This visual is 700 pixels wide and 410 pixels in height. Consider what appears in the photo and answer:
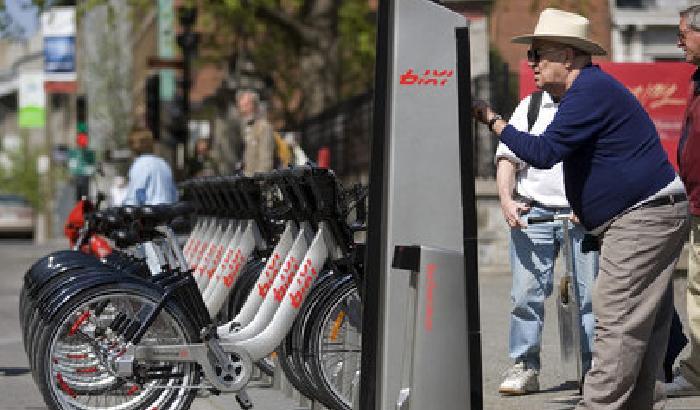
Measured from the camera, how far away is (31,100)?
5597cm

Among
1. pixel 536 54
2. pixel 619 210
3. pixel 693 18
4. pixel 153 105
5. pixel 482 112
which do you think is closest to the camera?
pixel 482 112

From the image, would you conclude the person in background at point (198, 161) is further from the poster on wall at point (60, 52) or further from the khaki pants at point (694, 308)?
the khaki pants at point (694, 308)

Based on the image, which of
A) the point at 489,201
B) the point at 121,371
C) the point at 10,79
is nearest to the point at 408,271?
the point at 121,371

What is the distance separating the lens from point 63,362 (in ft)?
28.1

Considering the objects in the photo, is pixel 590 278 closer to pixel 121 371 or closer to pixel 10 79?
pixel 121 371

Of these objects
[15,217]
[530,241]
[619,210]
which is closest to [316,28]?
[15,217]

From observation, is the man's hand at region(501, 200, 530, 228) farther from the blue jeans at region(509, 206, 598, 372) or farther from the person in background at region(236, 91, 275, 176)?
the person in background at region(236, 91, 275, 176)

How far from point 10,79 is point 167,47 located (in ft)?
291

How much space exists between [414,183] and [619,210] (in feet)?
3.46

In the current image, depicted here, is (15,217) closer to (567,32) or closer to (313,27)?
(313,27)

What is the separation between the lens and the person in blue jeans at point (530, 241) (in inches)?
388

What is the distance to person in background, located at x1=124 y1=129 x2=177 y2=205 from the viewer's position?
1428cm

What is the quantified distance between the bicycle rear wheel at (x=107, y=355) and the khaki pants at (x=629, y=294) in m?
2.06

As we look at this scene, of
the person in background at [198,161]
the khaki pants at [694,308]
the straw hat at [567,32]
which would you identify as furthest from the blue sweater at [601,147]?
the person in background at [198,161]
